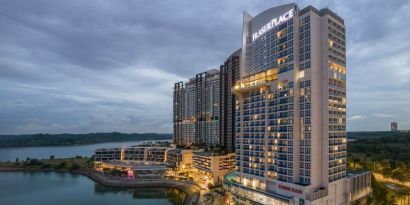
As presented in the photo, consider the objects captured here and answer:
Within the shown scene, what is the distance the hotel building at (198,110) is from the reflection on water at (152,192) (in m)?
31.9

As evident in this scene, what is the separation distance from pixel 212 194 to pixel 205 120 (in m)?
49.0

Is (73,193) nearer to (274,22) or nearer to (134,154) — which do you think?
(134,154)

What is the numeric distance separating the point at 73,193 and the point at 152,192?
65.2 feet

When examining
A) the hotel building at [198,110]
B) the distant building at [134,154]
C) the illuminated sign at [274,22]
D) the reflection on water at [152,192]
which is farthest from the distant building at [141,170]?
the illuminated sign at [274,22]

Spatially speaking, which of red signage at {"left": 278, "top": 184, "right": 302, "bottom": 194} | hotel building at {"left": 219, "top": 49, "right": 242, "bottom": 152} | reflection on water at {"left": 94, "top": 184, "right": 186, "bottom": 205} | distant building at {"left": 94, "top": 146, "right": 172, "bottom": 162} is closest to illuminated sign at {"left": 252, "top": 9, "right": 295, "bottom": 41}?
red signage at {"left": 278, "top": 184, "right": 302, "bottom": 194}

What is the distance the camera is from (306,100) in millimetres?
41844

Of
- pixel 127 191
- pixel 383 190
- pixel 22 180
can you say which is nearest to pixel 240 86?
pixel 383 190

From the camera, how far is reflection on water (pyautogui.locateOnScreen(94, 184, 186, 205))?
67.9 meters

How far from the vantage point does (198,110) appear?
369ft

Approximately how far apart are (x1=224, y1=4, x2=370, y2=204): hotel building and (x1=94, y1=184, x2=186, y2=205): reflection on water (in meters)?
23.1

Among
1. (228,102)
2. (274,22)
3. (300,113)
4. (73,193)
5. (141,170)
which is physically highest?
(274,22)

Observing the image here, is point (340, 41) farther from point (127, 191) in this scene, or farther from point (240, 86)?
point (127, 191)

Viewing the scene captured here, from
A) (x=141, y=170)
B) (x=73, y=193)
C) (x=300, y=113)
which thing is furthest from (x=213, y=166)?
(x=73, y=193)

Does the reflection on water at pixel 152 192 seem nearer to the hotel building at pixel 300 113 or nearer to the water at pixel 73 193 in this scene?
the water at pixel 73 193
